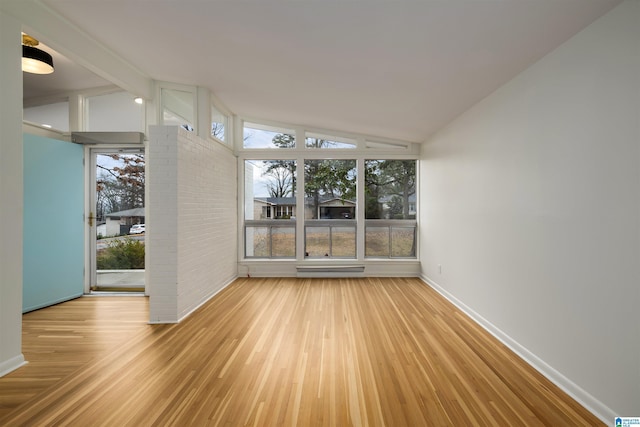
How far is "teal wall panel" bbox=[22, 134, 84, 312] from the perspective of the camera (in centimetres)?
340

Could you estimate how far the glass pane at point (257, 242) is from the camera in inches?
211

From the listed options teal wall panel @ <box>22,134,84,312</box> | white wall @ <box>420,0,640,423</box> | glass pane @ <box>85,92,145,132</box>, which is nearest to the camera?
white wall @ <box>420,0,640,423</box>

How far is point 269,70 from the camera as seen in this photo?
10.2ft

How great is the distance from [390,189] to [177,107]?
4000 mm

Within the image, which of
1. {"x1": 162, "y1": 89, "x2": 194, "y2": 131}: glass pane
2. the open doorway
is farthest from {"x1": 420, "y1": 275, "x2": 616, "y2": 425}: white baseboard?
the open doorway

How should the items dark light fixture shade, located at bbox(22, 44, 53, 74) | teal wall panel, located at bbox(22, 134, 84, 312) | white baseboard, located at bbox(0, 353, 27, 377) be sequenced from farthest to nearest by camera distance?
teal wall panel, located at bbox(22, 134, 84, 312) < dark light fixture shade, located at bbox(22, 44, 53, 74) < white baseboard, located at bbox(0, 353, 27, 377)

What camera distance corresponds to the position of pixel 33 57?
118 inches

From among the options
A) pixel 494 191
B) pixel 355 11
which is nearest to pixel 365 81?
pixel 355 11

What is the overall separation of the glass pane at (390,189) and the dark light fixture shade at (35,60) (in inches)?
189

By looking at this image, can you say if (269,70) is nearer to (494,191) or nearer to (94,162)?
(494,191)

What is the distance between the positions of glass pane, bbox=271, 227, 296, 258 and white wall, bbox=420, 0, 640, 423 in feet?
10.8

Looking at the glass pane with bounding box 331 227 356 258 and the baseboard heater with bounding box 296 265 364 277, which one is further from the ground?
the glass pane with bounding box 331 227 356 258

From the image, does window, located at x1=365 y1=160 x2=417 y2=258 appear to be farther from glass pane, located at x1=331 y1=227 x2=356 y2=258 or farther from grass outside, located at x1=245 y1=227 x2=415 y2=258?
glass pane, located at x1=331 y1=227 x2=356 y2=258

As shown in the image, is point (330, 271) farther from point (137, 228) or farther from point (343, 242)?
point (137, 228)
